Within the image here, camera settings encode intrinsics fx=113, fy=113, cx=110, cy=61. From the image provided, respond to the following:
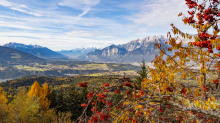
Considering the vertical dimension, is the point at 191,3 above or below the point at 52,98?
above

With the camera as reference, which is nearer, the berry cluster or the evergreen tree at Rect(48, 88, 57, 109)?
the berry cluster

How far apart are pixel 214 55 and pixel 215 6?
1.53 m

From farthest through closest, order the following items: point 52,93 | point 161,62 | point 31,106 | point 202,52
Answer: point 52,93 → point 31,106 → point 161,62 → point 202,52

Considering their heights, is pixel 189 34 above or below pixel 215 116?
above

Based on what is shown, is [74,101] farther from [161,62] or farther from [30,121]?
[161,62]

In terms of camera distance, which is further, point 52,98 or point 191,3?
point 52,98

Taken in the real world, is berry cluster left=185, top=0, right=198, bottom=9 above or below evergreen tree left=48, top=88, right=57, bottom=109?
above

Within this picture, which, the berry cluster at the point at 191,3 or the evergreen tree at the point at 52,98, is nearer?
the berry cluster at the point at 191,3

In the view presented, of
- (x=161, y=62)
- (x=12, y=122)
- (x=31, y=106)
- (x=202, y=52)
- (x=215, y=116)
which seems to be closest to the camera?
(x=215, y=116)

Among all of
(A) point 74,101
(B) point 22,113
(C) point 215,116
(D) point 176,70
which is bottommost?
(A) point 74,101

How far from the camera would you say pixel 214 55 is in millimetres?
3588

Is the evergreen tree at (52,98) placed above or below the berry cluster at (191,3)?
below

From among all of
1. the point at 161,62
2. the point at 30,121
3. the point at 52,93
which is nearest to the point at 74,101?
the point at 52,93

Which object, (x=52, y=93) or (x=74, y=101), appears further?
(x=52, y=93)
